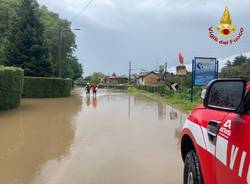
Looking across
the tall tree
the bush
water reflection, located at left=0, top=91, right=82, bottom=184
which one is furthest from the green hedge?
the tall tree

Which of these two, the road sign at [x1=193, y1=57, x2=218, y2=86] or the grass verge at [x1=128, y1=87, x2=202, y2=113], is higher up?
the road sign at [x1=193, y1=57, x2=218, y2=86]

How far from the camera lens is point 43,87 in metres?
35.1

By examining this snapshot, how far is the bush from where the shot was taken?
3419cm

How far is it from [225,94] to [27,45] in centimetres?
3849

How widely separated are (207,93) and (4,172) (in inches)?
180

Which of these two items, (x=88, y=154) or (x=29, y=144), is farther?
(x=29, y=144)

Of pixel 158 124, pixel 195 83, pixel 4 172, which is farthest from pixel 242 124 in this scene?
pixel 195 83

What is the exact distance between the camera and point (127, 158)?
8.59 m

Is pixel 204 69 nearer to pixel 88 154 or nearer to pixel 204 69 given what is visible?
pixel 204 69

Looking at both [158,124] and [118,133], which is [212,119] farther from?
[158,124]

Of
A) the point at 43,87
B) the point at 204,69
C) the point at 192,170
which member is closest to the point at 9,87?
the point at 204,69

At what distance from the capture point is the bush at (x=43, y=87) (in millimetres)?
34188

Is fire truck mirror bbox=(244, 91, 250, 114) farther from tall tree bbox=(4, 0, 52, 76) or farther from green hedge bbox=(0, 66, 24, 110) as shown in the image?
tall tree bbox=(4, 0, 52, 76)

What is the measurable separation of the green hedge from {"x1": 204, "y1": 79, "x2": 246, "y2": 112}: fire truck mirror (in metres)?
16.2
